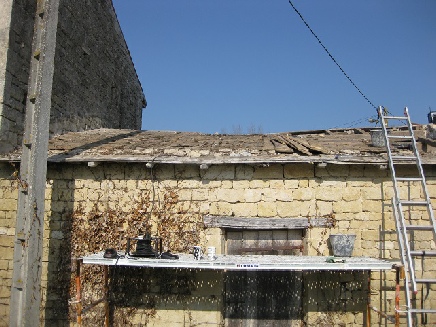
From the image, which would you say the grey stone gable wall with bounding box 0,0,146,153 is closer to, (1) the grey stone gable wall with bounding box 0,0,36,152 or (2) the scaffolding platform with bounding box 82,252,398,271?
(1) the grey stone gable wall with bounding box 0,0,36,152

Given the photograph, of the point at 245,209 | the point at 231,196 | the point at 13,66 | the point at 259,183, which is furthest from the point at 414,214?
the point at 13,66

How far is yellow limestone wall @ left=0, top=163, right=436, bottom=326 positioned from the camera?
709 centimetres

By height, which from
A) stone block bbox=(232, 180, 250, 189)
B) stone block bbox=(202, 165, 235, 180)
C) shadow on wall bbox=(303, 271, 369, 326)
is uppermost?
stone block bbox=(202, 165, 235, 180)

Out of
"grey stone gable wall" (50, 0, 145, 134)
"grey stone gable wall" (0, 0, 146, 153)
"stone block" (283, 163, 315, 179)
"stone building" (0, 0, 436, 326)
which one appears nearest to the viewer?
"stone building" (0, 0, 436, 326)

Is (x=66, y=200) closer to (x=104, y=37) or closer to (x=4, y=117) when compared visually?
(x=4, y=117)

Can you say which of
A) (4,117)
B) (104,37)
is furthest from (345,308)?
(104,37)

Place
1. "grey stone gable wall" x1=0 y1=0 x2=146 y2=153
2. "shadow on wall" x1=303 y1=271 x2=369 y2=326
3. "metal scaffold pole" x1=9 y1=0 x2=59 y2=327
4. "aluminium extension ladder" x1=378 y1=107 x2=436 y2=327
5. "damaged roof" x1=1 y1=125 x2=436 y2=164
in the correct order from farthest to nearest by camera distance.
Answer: "grey stone gable wall" x1=0 y1=0 x2=146 y2=153 < "damaged roof" x1=1 y1=125 x2=436 y2=164 < "shadow on wall" x1=303 y1=271 x2=369 y2=326 < "aluminium extension ladder" x1=378 y1=107 x2=436 y2=327 < "metal scaffold pole" x1=9 y1=0 x2=59 y2=327

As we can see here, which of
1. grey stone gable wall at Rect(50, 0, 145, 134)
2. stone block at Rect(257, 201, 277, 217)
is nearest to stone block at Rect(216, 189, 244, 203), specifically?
stone block at Rect(257, 201, 277, 217)

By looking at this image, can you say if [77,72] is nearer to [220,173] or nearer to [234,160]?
[220,173]

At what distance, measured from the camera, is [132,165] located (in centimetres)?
755

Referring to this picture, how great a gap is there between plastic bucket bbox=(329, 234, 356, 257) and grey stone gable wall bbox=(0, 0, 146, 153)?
6.30m

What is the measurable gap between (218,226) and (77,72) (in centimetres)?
624

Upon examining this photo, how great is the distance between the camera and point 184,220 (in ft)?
24.1

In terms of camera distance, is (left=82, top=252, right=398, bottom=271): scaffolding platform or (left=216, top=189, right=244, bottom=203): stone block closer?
(left=82, top=252, right=398, bottom=271): scaffolding platform
